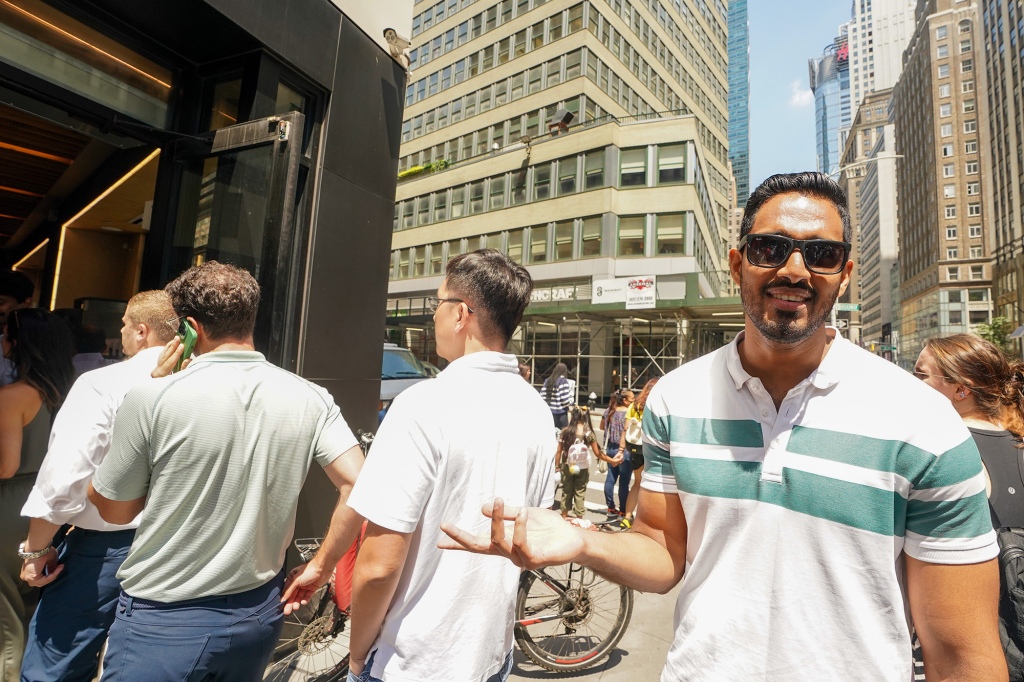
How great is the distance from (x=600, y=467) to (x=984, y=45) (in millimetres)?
107336

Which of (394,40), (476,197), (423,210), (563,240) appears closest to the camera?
(394,40)

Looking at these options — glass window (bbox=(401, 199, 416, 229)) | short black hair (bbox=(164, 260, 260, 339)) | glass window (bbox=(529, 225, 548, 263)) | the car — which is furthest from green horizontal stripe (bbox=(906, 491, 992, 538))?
glass window (bbox=(401, 199, 416, 229))

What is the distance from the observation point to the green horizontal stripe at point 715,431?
150 centimetres

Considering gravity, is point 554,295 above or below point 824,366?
above

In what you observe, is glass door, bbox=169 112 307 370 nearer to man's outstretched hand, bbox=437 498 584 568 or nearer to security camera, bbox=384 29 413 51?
security camera, bbox=384 29 413 51

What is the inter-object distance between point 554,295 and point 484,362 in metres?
26.5

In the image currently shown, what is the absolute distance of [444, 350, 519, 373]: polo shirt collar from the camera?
6.57ft

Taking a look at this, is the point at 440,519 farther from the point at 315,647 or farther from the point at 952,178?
the point at 952,178

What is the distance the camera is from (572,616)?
3.80 metres

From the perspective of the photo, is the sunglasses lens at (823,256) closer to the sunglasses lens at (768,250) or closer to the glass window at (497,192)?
the sunglasses lens at (768,250)

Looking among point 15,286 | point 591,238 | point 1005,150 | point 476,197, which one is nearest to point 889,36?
point 1005,150

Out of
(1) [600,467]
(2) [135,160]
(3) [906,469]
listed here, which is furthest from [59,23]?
(1) [600,467]

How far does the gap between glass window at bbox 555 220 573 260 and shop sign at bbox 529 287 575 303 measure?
2.60 m

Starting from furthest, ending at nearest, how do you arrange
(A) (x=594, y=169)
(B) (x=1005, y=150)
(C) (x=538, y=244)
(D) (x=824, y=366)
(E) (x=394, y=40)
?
(B) (x=1005, y=150) → (C) (x=538, y=244) → (A) (x=594, y=169) → (E) (x=394, y=40) → (D) (x=824, y=366)
